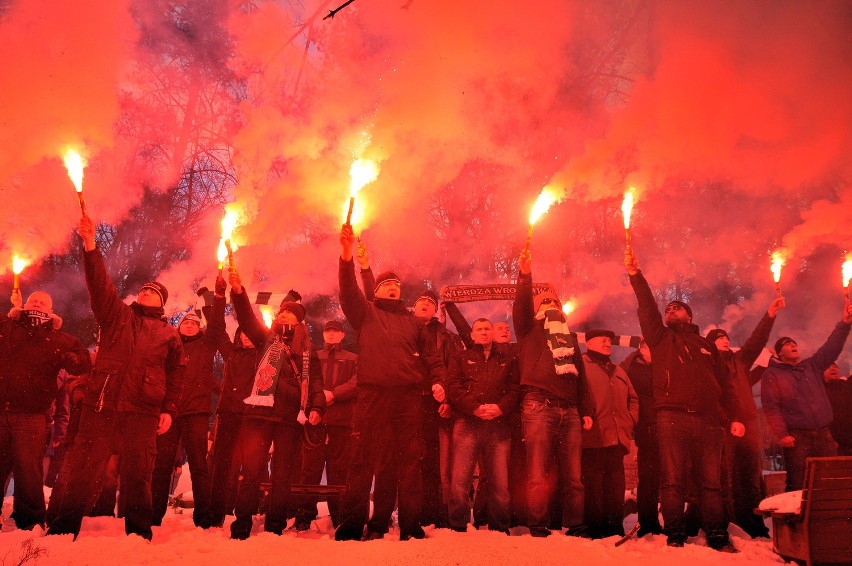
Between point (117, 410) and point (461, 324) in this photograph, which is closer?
point (117, 410)

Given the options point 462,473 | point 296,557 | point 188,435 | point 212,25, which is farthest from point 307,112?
point 296,557

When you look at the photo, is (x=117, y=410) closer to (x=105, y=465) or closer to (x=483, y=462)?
(x=105, y=465)

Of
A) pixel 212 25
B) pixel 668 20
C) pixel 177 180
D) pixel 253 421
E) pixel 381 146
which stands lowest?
pixel 253 421

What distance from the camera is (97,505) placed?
5.64m

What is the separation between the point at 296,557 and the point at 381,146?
24.0 ft

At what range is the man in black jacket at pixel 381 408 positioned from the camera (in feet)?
15.2

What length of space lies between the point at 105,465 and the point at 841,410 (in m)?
7.81

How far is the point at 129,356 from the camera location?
455 centimetres

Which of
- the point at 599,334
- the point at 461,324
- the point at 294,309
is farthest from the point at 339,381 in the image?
the point at 599,334

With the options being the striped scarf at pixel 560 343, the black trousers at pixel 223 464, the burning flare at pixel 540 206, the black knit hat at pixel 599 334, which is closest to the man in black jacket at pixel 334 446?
the black trousers at pixel 223 464

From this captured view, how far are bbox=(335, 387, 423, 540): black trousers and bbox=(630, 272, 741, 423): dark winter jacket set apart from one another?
2125 mm

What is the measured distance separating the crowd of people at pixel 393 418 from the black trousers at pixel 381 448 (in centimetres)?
1

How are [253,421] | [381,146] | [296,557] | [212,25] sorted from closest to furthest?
[296,557], [253,421], [381,146], [212,25]

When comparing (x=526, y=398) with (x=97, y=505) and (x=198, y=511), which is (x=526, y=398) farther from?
(x=97, y=505)
